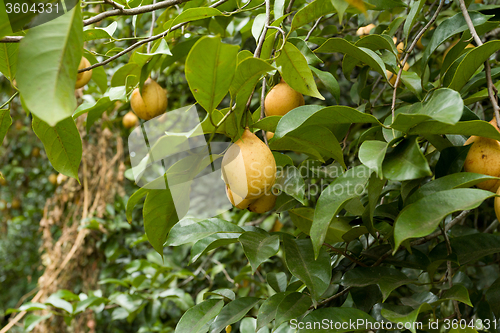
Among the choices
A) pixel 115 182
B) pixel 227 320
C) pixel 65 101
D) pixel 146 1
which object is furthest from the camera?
pixel 115 182

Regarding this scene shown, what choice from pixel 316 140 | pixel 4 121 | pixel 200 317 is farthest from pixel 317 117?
pixel 4 121

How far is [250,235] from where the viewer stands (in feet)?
1.65

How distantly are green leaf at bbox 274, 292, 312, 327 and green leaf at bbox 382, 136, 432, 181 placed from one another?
0.73ft

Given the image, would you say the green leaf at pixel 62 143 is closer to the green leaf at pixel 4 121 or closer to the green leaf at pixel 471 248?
the green leaf at pixel 4 121

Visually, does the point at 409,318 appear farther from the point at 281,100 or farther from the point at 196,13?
the point at 196,13

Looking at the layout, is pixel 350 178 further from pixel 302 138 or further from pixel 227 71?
pixel 227 71

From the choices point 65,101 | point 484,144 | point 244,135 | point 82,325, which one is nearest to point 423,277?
point 484,144

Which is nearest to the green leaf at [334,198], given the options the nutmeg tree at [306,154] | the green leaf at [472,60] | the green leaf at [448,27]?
the nutmeg tree at [306,154]

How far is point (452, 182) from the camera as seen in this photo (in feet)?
1.34

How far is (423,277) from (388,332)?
269 mm

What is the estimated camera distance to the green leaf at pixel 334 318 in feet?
1.52

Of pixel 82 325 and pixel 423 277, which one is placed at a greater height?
pixel 423 277

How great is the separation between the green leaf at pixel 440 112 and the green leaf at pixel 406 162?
0.02 metres

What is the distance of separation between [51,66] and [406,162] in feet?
1.11
